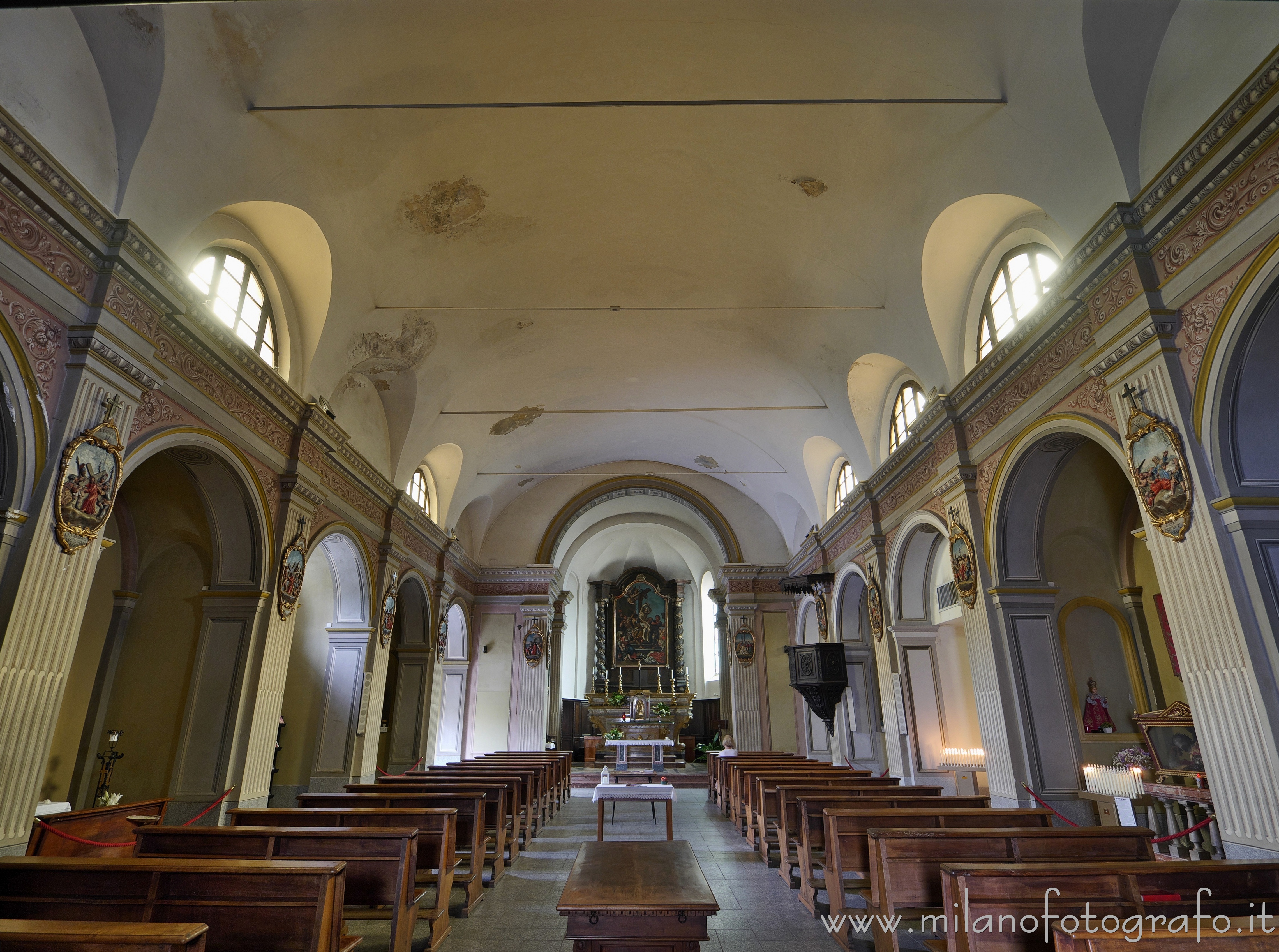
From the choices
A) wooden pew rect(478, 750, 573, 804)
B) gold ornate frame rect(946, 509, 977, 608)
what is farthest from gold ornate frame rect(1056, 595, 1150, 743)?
wooden pew rect(478, 750, 573, 804)

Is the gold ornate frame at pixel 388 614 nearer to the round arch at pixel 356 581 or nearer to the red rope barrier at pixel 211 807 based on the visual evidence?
the round arch at pixel 356 581

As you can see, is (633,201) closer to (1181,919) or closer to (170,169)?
(170,169)

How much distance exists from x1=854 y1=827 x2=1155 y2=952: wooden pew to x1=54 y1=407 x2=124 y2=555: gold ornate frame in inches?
228

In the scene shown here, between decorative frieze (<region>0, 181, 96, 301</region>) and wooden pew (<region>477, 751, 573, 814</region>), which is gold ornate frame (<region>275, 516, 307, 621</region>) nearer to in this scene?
decorative frieze (<region>0, 181, 96, 301</region>)

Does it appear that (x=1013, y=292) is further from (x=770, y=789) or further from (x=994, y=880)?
(x=994, y=880)

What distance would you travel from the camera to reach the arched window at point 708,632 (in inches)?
987

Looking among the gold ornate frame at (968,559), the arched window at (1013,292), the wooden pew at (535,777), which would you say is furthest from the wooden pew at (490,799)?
the arched window at (1013,292)

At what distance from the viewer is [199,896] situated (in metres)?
3.47

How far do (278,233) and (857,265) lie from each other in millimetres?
6801

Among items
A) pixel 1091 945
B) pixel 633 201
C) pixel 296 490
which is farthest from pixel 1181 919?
pixel 296 490

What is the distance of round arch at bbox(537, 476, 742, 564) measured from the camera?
1852 cm

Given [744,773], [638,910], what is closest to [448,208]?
[638,910]

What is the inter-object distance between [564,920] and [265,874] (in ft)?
10.0

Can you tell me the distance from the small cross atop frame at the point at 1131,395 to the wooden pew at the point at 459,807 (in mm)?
6142
